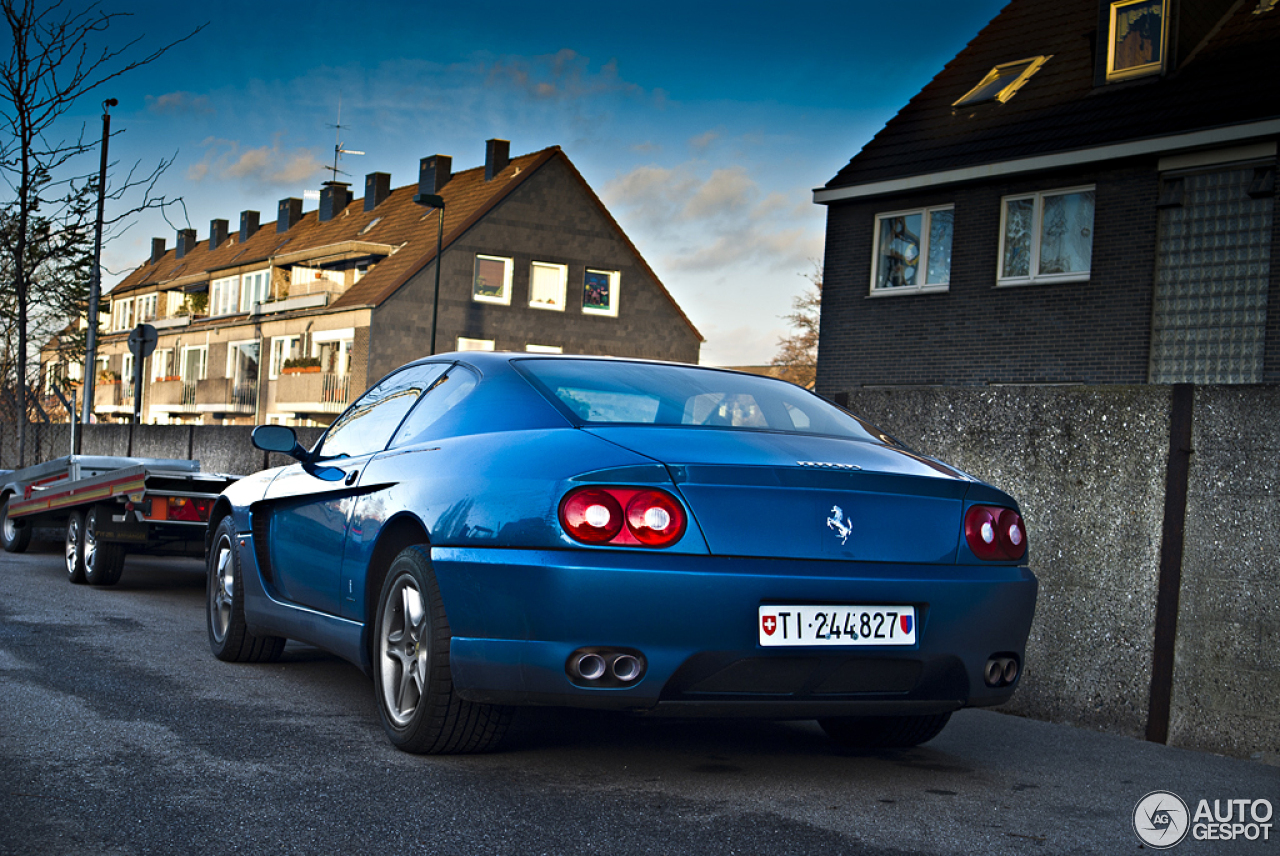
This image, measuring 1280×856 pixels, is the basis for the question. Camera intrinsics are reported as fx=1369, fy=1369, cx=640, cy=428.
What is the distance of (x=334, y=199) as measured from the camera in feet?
193

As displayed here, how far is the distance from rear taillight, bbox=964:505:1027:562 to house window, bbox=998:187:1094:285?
16492 millimetres

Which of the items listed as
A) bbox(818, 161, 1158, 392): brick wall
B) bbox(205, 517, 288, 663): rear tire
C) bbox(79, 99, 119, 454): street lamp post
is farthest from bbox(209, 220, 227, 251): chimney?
bbox(205, 517, 288, 663): rear tire

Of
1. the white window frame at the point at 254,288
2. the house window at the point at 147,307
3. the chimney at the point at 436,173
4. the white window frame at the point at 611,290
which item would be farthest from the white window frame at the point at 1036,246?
the house window at the point at 147,307

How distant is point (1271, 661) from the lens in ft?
18.1

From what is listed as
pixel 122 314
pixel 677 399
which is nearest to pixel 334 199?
pixel 122 314

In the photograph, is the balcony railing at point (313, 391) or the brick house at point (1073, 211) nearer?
the brick house at point (1073, 211)

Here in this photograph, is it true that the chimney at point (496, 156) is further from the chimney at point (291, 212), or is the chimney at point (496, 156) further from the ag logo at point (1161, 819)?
the ag logo at point (1161, 819)

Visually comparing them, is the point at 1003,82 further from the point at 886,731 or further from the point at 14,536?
the point at 886,731

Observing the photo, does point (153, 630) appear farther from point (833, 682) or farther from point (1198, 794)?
point (1198, 794)

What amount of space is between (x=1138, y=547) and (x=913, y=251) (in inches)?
674

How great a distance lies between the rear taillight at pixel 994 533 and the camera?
14.6 feet

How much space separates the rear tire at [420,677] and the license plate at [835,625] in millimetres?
1026

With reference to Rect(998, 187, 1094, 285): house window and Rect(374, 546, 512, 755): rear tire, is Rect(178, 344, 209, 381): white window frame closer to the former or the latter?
Rect(998, 187, 1094, 285): house window

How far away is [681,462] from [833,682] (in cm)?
82
